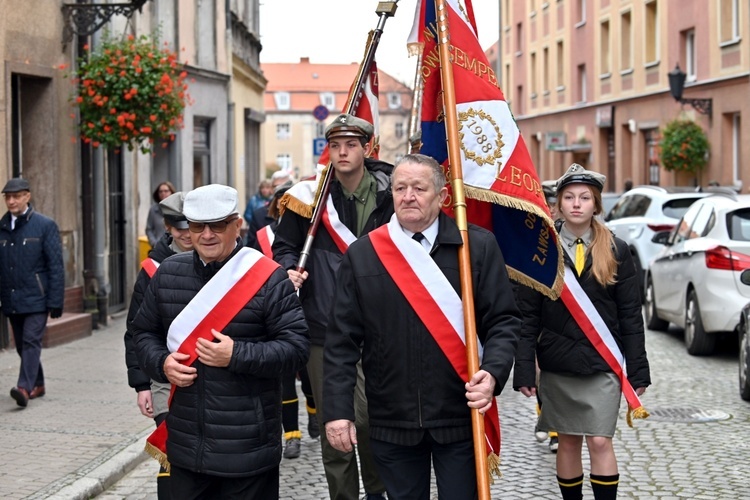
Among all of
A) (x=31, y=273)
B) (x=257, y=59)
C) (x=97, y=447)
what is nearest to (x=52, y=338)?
(x=31, y=273)

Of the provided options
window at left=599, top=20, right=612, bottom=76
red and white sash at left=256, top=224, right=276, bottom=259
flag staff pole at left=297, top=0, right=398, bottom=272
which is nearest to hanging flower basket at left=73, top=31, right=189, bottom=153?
red and white sash at left=256, top=224, right=276, bottom=259

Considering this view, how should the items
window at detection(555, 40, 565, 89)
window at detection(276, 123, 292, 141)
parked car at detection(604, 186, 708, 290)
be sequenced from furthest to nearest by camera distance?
window at detection(276, 123, 292, 141) → window at detection(555, 40, 565, 89) → parked car at detection(604, 186, 708, 290)

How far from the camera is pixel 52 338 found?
1352cm

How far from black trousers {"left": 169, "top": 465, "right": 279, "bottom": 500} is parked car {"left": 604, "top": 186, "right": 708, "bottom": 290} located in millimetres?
13642

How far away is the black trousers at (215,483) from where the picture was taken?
15.2 feet

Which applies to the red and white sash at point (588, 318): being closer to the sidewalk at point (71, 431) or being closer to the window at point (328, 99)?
the sidewalk at point (71, 431)

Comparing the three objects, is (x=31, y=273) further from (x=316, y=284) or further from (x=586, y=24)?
(x=586, y=24)

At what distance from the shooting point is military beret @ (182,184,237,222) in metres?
4.57

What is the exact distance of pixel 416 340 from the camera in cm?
453

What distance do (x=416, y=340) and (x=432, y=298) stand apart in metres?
0.16

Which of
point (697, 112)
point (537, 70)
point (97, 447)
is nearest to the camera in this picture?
point (97, 447)

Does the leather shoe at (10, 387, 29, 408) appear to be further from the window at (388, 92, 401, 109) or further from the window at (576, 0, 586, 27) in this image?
the window at (388, 92, 401, 109)

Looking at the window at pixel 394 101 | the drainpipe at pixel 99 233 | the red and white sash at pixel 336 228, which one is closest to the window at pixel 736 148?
the drainpipe at pixel 99 233

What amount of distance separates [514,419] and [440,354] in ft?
16.9
